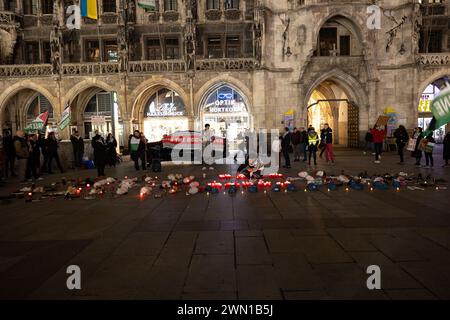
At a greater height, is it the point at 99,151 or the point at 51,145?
the point at 51,145

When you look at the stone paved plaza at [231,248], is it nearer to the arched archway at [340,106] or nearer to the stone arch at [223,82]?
the stone arch at [223,82]

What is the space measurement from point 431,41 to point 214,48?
16315 millimetres

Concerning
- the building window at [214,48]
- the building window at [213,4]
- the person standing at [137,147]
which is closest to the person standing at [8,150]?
the person standing at [137,147]

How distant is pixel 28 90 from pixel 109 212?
25.1m

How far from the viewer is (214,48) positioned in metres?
27.3

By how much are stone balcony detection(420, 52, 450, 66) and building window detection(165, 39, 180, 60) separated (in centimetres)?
1744

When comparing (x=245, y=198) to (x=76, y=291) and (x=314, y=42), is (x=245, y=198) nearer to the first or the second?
(x=76, y=291)

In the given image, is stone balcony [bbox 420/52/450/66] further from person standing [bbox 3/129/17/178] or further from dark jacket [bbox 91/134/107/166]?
person standing [bbox 3/129/17/178]

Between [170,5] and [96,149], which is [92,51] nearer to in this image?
[170,5]

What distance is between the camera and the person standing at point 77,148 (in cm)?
1759

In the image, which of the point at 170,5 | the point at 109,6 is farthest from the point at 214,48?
the point at 109,6

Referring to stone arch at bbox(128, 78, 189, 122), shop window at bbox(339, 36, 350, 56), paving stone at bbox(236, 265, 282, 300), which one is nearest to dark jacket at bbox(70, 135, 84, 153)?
stone arch at bbox(128, 78, 189, 122)

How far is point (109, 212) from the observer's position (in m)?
8.23

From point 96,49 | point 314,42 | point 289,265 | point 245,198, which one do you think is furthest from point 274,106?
point 289,265
